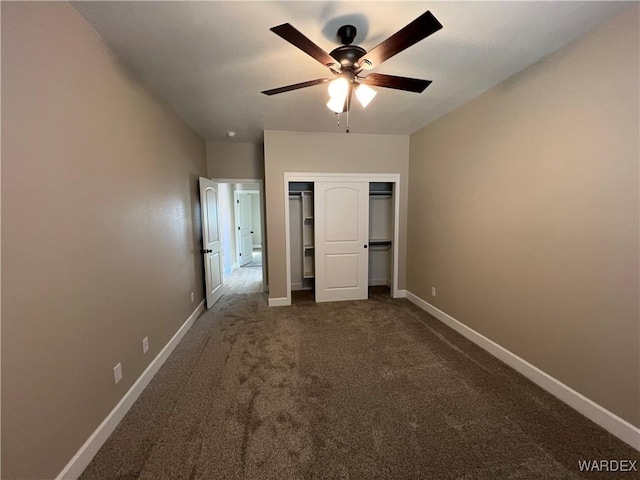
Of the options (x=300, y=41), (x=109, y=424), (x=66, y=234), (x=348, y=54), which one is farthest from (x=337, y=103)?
(x=109, y=424)

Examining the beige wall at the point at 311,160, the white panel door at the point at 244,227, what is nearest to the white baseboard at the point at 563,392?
the beige wall at the point at 311,160

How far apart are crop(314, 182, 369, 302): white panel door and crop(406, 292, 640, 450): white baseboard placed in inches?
62.9

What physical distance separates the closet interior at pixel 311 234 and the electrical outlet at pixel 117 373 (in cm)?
292

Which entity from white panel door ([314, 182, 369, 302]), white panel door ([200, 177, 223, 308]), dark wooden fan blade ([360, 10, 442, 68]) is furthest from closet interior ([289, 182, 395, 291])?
dark wooden fan blade ([360, 10, 442, 68])

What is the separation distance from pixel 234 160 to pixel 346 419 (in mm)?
3826

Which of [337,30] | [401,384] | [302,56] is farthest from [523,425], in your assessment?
[302,56]

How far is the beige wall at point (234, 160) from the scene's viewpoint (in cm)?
406

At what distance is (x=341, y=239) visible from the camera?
393 cm

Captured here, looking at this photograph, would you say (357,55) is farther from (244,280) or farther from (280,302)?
(244,280)

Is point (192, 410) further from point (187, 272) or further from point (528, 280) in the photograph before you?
point (528, 280)

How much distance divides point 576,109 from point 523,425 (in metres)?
2.13

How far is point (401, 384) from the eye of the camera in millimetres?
2047

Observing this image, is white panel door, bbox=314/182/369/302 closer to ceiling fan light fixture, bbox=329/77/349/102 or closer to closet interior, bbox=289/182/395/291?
closet interior, bbox=289/182/395/291

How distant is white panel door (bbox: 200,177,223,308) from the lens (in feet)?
11.5
